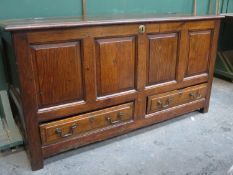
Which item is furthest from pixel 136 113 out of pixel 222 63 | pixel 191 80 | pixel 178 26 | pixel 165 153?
pixel 222 63

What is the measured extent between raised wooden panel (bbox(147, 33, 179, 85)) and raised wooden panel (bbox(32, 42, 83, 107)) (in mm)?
517

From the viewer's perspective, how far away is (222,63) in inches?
118

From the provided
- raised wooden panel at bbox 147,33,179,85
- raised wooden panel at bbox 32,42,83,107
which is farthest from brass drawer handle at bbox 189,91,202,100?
raised wooden panel at bbox 32,42,83,107

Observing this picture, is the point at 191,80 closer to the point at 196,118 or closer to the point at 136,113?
the point at 196,118

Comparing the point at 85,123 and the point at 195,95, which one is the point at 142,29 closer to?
the point at 85,123

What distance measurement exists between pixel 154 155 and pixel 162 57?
67 centimetres

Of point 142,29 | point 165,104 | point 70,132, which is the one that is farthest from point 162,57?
point 70,132

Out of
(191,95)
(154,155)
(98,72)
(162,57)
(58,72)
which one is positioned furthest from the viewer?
(191,95)

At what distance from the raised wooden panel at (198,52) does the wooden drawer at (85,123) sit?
60 cm

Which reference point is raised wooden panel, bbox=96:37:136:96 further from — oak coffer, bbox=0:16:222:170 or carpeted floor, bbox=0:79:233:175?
carpeted floor, bbox=0:79:233:175

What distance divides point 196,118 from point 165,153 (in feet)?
2.00

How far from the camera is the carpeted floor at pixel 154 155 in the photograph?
143 centimetres

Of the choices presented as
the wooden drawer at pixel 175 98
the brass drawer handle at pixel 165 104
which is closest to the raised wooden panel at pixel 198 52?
the wooden drawer at pixel 175 98

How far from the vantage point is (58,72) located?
132 centimetres
